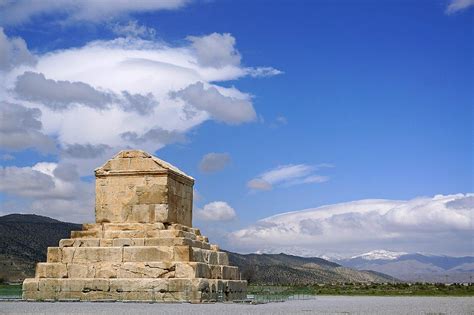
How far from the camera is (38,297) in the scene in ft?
80.2

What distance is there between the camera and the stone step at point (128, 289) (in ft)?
75.1

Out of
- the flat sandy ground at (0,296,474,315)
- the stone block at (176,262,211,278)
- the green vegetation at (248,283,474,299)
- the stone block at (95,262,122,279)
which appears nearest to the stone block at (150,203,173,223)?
the stone block at (95,262,122,279)

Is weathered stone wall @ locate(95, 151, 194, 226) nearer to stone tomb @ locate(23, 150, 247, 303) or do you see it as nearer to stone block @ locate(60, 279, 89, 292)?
stone tomb @ locate(23, 150, 247, 303)

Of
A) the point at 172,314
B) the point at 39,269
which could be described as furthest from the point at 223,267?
the point at 172,314

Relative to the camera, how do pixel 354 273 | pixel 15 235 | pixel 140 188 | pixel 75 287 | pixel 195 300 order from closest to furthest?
pixel 195 300, pixel 75 287, pixel 140 188, pixel 15 235, pixel 354 273

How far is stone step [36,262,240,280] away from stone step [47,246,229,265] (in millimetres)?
273

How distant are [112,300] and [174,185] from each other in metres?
5.58

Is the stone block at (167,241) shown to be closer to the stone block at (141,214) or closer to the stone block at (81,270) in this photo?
the stone block at (141,214)

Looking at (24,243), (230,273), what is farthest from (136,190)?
(24,243)

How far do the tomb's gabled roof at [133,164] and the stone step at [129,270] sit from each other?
3841 mm

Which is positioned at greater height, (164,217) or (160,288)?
(164,217)

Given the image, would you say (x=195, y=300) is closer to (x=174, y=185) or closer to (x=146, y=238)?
(x=146, y=238)

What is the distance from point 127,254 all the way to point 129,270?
2.31 ft

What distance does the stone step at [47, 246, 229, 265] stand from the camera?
24.0 meters
